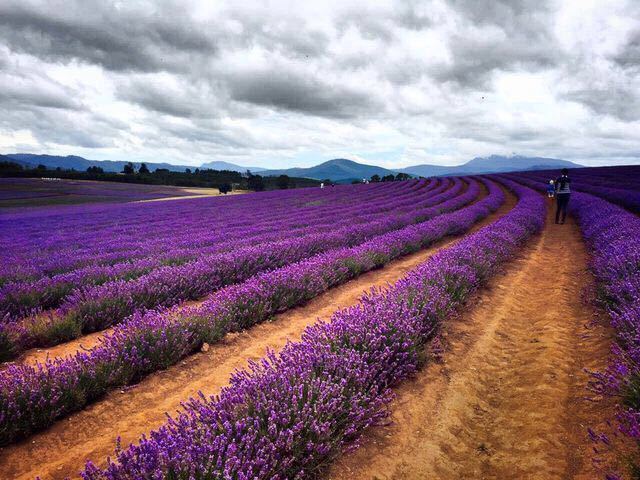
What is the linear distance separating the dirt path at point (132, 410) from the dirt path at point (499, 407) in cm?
157

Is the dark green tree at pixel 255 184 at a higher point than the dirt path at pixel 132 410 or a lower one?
higher

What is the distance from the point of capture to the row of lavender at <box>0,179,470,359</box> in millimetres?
3857

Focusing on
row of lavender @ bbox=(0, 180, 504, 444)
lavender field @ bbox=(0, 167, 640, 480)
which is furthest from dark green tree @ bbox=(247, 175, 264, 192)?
row of lavender @ bbox=(0, 180, 504, 444)

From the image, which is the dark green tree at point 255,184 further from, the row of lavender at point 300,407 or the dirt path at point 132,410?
the row of lavender at point 300,407

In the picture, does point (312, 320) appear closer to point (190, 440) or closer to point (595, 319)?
point (190, 440)

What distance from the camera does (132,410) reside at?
9.09 ft

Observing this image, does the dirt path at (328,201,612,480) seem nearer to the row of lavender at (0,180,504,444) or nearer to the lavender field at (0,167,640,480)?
the lavender field at (0,167,640,480)

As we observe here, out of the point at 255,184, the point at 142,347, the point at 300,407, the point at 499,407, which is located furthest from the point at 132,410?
the point at 255,184

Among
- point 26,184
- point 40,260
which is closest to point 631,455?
point 40,260

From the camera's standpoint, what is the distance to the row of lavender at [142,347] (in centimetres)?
247

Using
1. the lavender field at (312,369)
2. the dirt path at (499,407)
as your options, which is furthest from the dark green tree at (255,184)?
the dirt path at (499,407)

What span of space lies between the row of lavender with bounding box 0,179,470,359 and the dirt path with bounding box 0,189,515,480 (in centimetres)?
100

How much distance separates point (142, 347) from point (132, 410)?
635mm

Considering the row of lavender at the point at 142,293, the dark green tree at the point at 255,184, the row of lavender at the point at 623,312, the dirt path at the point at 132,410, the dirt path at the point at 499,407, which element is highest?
the dark green tree at the point at 255,184
